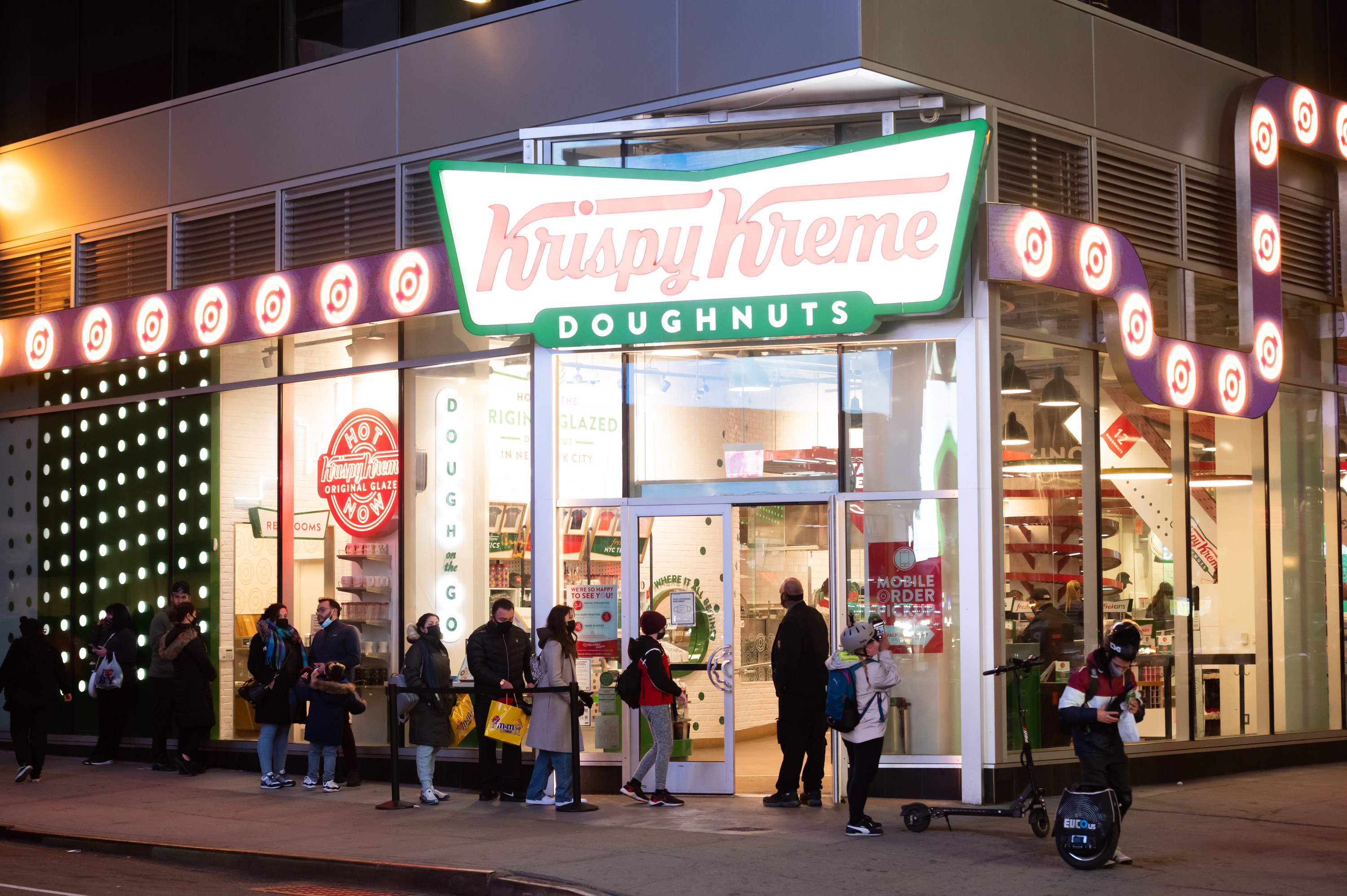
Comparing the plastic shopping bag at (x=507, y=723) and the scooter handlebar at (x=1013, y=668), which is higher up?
the scooter handlebar at (x=1013, y=668)

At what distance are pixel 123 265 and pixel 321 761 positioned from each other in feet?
23.4

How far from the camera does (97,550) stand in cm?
1823

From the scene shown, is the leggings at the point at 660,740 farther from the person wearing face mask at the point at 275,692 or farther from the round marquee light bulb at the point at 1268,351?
the round marquee light bulb at the point at 1268,351

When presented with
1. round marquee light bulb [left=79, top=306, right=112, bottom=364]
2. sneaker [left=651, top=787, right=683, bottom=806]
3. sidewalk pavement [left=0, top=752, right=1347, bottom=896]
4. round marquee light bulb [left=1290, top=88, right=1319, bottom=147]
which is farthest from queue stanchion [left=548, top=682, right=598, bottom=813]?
round marquee light bulb [left=1290, top=88, right=1319, bottom=147]

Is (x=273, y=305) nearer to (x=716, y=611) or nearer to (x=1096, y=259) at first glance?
(x=716, y=611)

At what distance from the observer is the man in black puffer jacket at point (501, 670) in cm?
1334

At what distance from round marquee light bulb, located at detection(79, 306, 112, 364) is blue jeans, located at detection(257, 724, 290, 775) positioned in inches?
221

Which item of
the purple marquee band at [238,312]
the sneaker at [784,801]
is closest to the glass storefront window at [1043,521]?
the sneaker at [784,801]

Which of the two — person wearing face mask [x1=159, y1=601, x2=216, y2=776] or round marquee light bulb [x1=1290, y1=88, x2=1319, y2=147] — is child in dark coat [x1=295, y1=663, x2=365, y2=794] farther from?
round marquee light bulb [x1=1290, y1=88, x2=1319, y2=147]

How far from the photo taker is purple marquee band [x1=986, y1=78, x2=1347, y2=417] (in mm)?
13219

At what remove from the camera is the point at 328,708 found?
14062mm

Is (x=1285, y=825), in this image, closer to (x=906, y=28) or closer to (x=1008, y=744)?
(x=1008, y=744)

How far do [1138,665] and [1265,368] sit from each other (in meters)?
3.54

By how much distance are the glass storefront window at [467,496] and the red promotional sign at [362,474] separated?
0.77 feet
